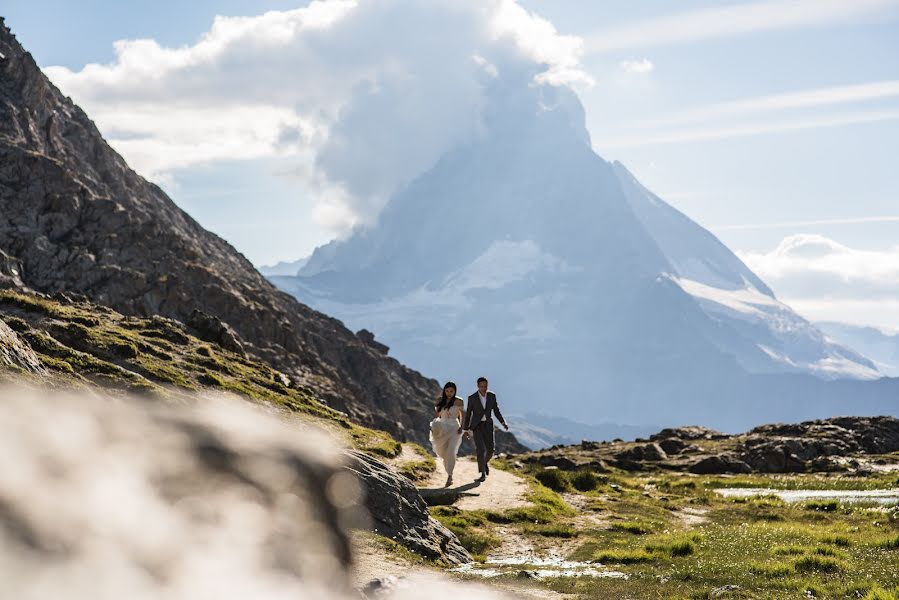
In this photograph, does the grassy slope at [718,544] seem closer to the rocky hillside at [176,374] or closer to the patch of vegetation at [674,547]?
the patch of vegetation at [674,547]

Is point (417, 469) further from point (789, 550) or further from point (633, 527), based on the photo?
point (789, 550)

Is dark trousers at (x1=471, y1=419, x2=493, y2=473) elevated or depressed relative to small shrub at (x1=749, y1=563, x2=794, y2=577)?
elevated

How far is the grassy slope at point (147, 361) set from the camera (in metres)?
36.2

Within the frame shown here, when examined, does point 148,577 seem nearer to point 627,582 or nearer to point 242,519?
point 242,519

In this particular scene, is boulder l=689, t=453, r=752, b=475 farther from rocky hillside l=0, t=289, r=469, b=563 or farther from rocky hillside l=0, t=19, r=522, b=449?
rocky hillside l=0, t=19, r=522, b=449

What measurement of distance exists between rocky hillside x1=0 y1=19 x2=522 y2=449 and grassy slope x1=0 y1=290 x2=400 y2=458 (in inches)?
1506

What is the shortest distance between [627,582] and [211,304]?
411 ft

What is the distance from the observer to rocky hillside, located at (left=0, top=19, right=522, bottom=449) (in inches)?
4577

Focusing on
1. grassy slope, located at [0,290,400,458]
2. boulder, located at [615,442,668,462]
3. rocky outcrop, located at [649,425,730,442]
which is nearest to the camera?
grassy slope, located at [0,290,400,458]

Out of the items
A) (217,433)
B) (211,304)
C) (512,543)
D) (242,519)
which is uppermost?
(211,304)

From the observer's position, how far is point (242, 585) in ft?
43.9

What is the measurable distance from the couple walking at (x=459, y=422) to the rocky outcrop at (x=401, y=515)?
9401mm

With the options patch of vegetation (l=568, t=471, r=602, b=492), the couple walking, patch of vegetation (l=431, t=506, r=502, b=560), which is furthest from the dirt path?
patch of vegetation (l=568, t=471, r=602, b=492)

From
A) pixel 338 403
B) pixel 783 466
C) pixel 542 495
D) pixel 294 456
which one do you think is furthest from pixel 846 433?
pixel 294 456
